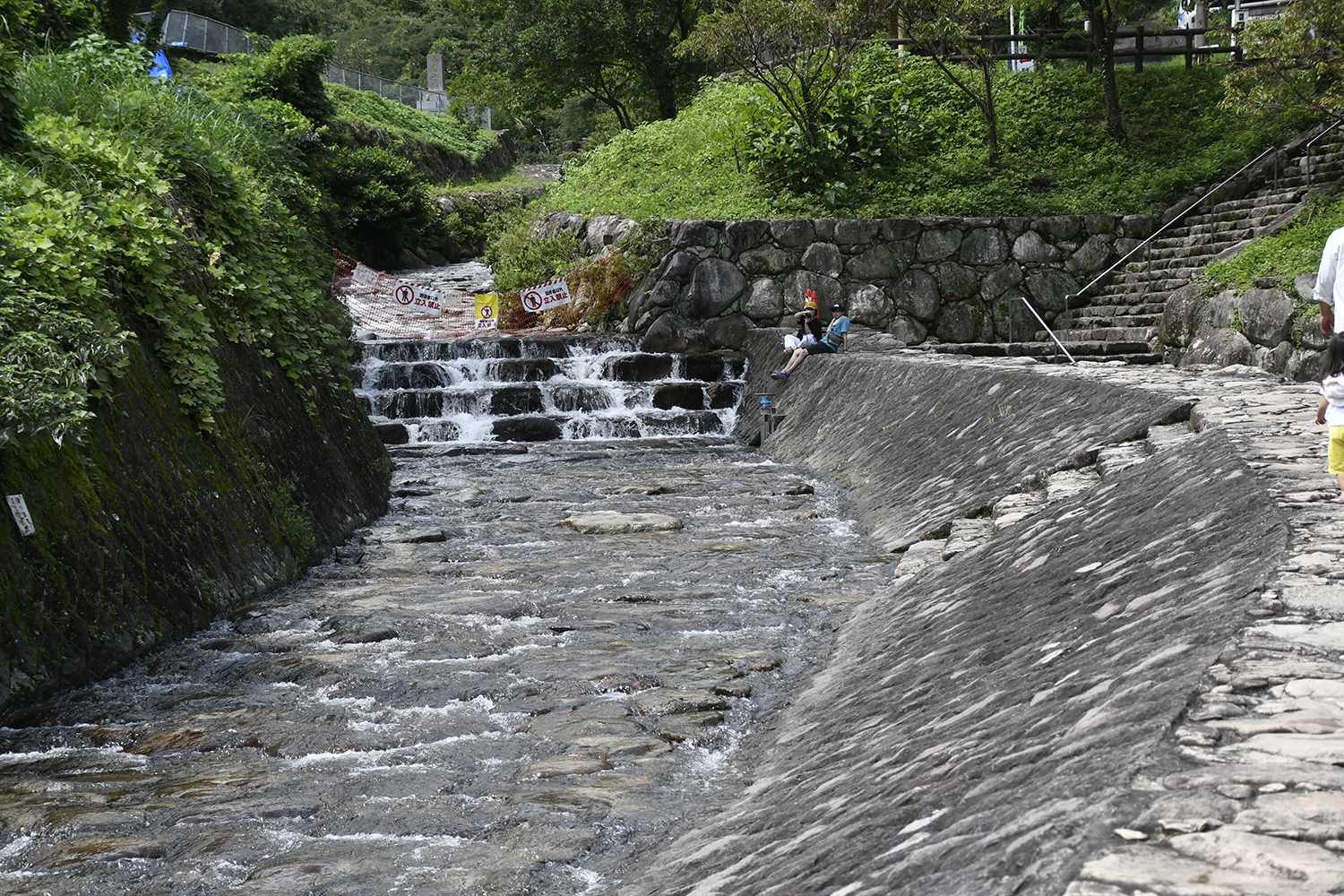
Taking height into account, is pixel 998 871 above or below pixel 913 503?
above

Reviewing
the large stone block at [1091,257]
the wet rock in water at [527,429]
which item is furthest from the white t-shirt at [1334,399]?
the large stone block at [1091,257]

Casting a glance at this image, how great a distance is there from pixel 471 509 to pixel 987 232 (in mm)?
11938

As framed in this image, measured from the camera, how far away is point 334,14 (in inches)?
2440

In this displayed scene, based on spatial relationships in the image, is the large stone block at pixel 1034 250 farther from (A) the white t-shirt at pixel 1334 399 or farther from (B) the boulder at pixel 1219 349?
(A) the white t-shirt at pixel 1334 399

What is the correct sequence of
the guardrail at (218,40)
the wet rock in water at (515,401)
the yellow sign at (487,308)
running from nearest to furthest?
the wet rock in water at (515,401) → the yellow sign at (487,308) → the guardrail at (218,40)

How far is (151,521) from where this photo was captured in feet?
21.3

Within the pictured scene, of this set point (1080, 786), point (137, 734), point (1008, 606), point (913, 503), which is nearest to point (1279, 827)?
point (1080, 786)

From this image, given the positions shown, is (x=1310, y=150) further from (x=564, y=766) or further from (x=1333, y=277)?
(x=564, y=766)

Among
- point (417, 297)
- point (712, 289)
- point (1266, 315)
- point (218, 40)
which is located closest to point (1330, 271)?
point (1266, 315)

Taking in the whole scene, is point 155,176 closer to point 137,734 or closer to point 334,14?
point 137,734

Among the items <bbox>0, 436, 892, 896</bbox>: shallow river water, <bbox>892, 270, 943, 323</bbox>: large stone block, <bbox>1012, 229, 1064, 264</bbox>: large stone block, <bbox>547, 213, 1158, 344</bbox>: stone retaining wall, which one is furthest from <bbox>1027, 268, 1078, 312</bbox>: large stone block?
<bbox>0, 436, 892, 896</bbox>: shallow river water

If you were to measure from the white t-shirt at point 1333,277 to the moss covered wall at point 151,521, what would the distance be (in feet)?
21.0

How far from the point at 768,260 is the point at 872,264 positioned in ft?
5.93

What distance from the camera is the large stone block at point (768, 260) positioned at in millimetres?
18891
